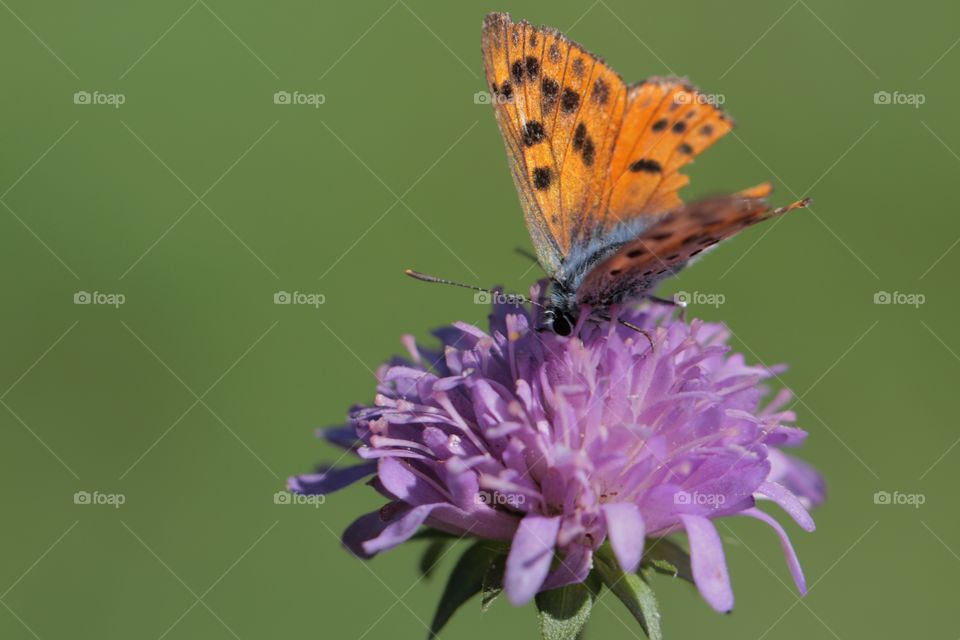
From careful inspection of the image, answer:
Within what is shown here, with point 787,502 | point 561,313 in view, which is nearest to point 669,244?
point 561,313

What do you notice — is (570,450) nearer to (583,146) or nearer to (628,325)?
(628,325)

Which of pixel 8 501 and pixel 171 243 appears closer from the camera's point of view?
pixel 8 501

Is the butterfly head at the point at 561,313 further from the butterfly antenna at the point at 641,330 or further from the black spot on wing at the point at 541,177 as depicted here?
the black spot on wing at the point at 541,177

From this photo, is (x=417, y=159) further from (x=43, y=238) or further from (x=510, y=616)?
(x=510, y=616)

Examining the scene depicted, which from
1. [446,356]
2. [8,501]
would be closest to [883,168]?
[446,356]

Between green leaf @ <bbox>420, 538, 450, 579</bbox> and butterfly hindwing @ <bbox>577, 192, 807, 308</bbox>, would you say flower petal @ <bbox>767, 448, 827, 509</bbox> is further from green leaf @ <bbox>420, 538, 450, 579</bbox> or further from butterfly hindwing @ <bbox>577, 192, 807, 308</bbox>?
green leaf @ <bbox>420, 538, 450, 579</bbox>

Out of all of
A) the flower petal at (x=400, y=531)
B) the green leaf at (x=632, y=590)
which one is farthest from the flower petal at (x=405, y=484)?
the green leaf at (x=632, y=590)
